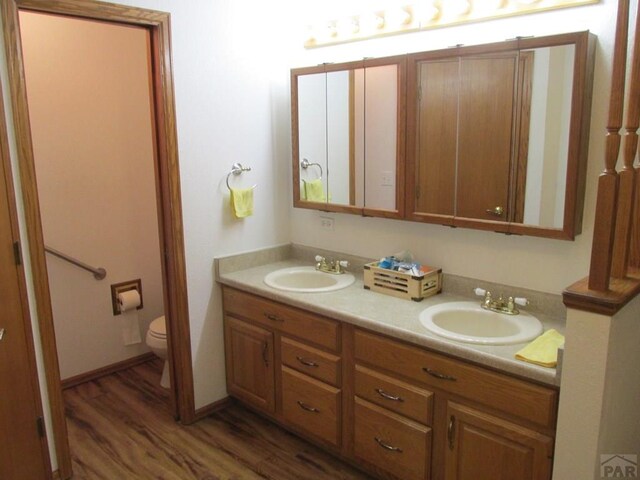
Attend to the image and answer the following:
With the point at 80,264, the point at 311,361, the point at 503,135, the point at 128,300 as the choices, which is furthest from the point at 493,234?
the point at 80,264

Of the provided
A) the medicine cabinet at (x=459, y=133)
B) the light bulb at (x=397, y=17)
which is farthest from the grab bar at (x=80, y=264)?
the light bulb at (x=397, y=17)

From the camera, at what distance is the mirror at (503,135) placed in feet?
6.19

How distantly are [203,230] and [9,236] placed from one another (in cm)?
91

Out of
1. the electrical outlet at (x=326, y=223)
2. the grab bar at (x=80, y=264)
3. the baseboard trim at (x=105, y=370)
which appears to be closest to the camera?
the electrical outlet at (x=326, y=223)

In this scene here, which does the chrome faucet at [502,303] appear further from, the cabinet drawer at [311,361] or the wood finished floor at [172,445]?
the wood finished floor at [172,445]

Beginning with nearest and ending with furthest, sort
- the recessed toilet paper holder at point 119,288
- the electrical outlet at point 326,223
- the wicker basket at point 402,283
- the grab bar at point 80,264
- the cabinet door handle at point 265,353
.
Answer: the wicker basket at point 402,283 < the cabinet door handle at point 265,353 < the electrical outlet at point 326,223 < the grab bar at point 80,264 < the recessed toilet paper holder at point 119,288

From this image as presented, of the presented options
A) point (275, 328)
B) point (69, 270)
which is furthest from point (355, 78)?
point (69, 270)

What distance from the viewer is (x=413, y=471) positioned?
209cm

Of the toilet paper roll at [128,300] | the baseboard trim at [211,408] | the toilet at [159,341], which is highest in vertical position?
the toilet paper roll at [128,300]

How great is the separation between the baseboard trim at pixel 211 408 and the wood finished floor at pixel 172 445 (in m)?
0.03

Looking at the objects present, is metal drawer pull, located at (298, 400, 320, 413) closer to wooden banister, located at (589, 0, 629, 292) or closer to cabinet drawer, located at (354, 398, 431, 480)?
cabinet drawer, located at (354, 398, 431, 480)

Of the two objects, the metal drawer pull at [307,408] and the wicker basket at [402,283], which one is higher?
the wicker basket at [402,283]

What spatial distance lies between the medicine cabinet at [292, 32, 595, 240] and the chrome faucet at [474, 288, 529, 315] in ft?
0.95

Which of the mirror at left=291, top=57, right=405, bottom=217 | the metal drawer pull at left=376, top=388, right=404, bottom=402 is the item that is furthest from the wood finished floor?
the mirror at left=291, top=57, right=405, bottom=217
